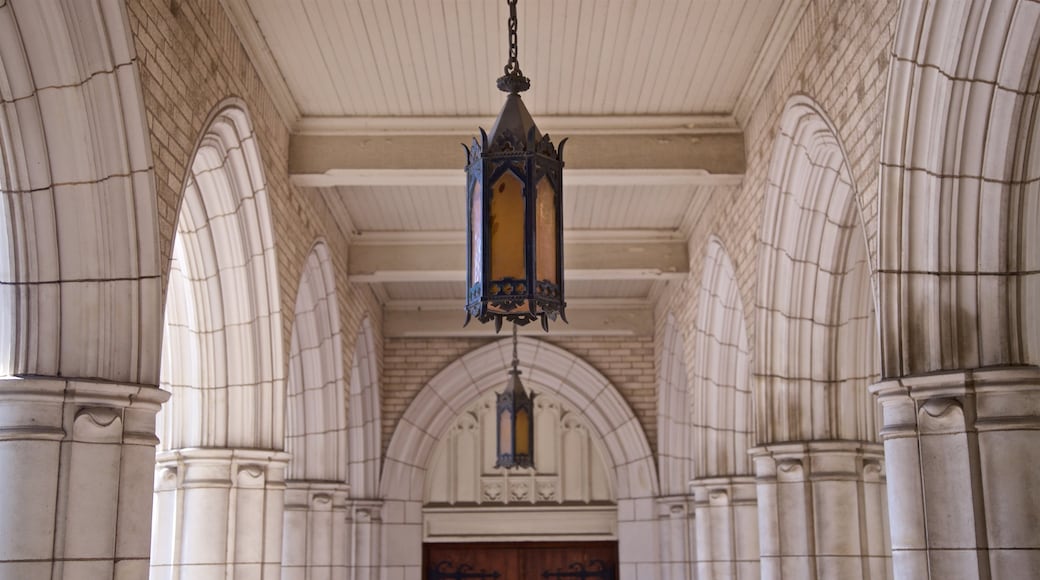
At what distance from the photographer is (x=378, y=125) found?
808 centimetres

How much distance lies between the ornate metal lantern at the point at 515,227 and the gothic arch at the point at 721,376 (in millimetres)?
5169

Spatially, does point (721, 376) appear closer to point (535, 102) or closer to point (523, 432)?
point (523, 432)

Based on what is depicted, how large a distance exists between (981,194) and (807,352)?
2670mm

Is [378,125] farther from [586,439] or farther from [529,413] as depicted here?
[586,439]

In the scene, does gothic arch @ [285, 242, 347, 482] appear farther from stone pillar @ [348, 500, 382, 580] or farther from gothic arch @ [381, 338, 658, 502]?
gothic arch @ [381, 338, 658, 502]

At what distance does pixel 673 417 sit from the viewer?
12.4 m

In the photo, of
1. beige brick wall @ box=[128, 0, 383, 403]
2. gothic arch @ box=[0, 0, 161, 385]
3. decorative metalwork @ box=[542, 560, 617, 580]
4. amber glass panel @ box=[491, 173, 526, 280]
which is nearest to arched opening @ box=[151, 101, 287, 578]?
beige brick wall @ box=[128, 0, 383, 403]

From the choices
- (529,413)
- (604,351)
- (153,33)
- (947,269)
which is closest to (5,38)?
(153,33)

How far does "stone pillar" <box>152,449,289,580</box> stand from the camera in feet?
22.5

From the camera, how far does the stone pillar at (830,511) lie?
671cm

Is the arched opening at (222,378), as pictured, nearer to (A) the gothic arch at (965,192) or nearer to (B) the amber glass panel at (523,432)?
(A) the gothic arch at (965,192)

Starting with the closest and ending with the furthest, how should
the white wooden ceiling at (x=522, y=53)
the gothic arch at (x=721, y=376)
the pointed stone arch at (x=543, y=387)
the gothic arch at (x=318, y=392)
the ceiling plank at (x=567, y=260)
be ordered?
the white wooden ceiling at (x=522, y=53), the gothic arch at (x=721, y=376), the gothic arch at (x=318, y=392), the ceiling plank at (x=567, y=260), the pointed stone arch at (x=543, y=387)

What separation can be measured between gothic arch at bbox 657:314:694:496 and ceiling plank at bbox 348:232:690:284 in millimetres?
1232

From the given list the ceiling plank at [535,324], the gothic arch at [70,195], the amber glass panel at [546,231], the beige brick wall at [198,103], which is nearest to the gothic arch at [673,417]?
the ceiling plank at [535,324]
